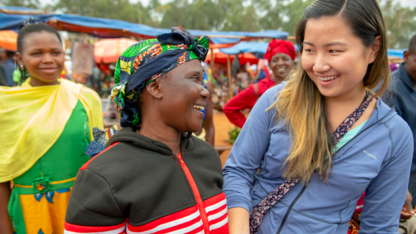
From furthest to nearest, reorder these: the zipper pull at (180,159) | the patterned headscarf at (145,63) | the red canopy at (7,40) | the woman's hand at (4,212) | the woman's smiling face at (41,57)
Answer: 1. the red canopy at (7,40)
2. the woman's smiling face at (41,57)
3. the woman's hand at (4,212)
4. the zipper pull at (180,159)
5. the patterned headscarf at (145,63)

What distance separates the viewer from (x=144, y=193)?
100cm

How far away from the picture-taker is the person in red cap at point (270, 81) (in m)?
3.14

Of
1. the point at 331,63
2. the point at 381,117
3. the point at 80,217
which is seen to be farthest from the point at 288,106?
the point at 80,217

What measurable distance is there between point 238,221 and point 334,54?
91 cm

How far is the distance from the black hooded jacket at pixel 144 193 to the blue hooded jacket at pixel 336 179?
18 centimetres

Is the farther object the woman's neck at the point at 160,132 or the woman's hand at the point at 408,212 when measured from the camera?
the woman's hand at the point at 408,212

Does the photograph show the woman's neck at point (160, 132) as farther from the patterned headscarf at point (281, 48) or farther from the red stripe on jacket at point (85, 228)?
the patterned headscarf at point (281, 48)

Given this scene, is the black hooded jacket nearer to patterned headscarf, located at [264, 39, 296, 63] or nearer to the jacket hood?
the jacket hood

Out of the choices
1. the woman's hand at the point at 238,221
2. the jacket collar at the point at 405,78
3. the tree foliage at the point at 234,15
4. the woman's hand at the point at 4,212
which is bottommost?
the woman's hand at the point at 4,212

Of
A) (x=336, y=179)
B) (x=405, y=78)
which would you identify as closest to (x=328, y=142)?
(x=336, y=179)

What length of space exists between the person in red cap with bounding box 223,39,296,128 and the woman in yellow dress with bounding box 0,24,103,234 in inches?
72.5

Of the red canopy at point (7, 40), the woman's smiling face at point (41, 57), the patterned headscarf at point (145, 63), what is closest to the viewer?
the patterned headscarf at point (145, 63)

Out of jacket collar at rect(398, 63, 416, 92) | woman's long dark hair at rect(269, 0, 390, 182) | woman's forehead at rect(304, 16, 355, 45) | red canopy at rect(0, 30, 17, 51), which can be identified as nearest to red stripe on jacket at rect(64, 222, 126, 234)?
woman's long dark hair at rect(269, 0, 390, 182)

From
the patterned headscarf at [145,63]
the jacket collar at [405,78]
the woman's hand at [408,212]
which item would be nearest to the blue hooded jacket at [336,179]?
the patterned headscarf at [145,63]
